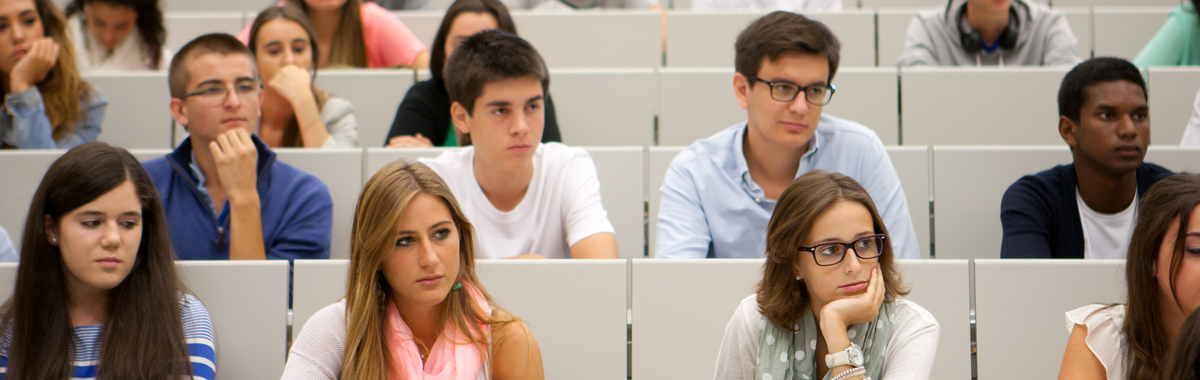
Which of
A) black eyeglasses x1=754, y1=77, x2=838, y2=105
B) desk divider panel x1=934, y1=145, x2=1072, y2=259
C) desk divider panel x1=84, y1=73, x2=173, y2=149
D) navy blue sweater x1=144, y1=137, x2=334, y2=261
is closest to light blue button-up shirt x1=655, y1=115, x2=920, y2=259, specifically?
black eyeglasses x1=754, y1=77, x2=838, y2=105

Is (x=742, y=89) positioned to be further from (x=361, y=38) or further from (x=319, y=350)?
(x=361, y=38)

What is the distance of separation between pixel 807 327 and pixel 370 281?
707 millimetres

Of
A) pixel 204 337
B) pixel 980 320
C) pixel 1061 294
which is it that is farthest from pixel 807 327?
pixel 204 337

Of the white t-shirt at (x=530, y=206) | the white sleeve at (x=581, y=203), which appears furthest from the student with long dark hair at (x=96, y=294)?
the white sleeve at (x=581, y=203)

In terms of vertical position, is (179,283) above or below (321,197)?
below

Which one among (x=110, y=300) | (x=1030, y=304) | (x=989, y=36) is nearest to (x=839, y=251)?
(x=1030, y=304)

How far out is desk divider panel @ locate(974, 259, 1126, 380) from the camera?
1.58m

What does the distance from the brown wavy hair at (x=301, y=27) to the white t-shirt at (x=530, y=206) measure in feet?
2.18

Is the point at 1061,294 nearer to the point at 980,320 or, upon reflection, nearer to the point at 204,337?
the point at 980,320

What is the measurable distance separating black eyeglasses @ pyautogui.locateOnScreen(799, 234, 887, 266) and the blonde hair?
50cm

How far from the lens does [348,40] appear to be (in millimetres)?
3057

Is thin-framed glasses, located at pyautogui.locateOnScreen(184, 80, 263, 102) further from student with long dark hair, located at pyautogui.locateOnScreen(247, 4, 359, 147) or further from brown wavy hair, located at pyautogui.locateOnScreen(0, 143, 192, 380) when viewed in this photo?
brown wavy hair, located at pyautogui.locateOnScreen(0, 143, 192, 380)

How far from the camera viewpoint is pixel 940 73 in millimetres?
2598

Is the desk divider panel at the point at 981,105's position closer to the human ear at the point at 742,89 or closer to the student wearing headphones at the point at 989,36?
the student wearing headphones at the point at 989,36
